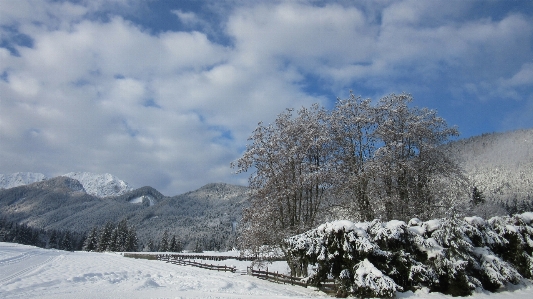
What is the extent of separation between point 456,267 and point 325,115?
12802 millimetres

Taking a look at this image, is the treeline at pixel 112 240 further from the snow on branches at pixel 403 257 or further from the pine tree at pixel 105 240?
the snow on branches at pixel 403 257

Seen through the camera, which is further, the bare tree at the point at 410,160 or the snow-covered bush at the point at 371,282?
the bare tree at the point at 410,160

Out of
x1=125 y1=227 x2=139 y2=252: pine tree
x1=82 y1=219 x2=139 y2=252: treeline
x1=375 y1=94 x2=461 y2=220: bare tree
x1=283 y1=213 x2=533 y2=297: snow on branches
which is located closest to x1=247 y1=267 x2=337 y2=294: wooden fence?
x1=283 y1=213 x2=533 y2=297: snow on branches

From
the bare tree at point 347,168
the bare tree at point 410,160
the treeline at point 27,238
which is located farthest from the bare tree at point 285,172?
the treeline at point 27,238

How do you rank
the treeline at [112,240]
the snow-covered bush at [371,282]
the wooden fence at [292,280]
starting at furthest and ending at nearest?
the treeline at [112,240] → the wooden fence at [292,280] → the snow-covered bush at [371,282]

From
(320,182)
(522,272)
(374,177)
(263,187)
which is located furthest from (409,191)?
(263,187)

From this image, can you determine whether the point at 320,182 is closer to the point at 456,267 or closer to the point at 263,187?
the point at 263,187

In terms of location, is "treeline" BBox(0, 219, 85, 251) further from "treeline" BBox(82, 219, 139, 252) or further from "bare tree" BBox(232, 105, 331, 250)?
"bare tree" BBox(232, 105, 331, 250)

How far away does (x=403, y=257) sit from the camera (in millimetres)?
16750

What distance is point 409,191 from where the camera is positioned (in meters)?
21.8

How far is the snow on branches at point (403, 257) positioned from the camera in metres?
16.3

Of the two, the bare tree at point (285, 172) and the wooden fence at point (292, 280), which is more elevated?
the bare tree at point (285, 172)

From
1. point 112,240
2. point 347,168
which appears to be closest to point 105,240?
point 112,240

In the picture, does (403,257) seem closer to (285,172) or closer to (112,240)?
(285,172)
